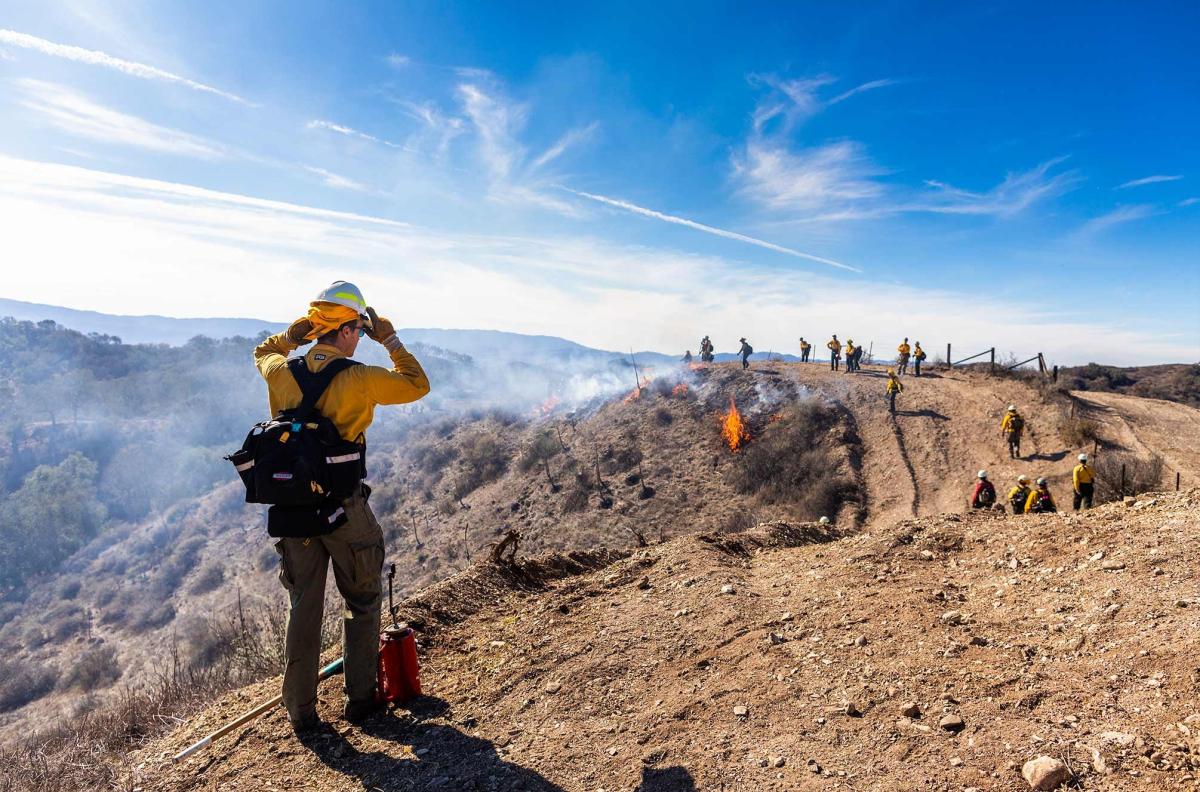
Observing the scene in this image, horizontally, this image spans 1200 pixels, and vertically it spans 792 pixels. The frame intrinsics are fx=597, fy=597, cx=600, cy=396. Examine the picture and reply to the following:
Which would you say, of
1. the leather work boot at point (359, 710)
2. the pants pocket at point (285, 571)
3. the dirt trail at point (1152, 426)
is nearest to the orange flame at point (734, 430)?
the dirt trail at point (1152, 426)

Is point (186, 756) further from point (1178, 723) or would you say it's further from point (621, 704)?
point (1178, 723)

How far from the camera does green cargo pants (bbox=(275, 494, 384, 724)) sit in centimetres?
334

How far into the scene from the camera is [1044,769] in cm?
219

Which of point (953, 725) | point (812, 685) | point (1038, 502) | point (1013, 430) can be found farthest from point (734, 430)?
point (953, 725)

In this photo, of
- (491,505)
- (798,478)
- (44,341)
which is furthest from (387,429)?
(44,341)

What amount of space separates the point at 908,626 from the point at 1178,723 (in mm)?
1441

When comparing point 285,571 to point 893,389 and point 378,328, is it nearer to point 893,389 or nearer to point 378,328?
point 378,328

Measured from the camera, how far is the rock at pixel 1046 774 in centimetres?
215

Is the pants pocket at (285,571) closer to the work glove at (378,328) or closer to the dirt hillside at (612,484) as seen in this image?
the work glove at (378,328)

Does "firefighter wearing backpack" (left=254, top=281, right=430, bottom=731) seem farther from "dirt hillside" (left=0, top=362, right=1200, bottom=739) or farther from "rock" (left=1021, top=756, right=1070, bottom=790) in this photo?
"dirt hillside" (left=0, top=362, right=1200, bottom=739)

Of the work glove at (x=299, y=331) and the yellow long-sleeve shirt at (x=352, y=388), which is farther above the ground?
the work glove at (x=299, y=331)

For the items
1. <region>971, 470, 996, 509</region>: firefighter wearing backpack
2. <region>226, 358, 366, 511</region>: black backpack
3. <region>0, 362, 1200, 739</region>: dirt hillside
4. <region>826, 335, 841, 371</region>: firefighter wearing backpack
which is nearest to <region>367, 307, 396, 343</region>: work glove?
<region>226, 358, 366, 511</region>: black backpack

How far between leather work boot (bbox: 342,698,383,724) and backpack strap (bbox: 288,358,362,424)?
5.66 feet

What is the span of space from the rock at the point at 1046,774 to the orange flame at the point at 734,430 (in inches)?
888
